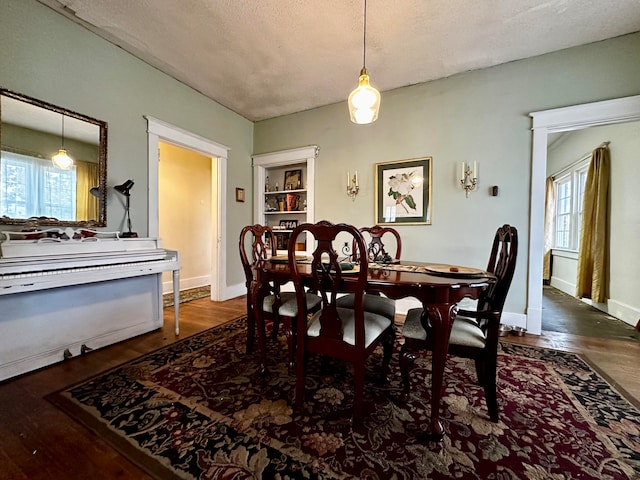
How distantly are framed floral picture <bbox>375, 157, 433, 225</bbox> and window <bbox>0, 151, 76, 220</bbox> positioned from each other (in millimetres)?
3123

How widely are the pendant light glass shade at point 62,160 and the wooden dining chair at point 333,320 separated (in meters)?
2.25

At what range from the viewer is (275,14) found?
7.02 ft

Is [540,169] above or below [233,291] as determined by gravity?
above

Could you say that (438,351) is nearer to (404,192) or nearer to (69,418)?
(69,418)

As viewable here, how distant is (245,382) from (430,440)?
3.69 ft

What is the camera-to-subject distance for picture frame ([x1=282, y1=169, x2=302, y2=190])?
13.8 ft

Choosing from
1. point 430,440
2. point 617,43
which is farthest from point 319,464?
point 617,43

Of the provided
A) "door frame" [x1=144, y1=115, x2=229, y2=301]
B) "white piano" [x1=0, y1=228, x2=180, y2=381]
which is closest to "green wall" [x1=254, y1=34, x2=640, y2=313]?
"door frame" [x1=144, y1=115, x2=229, y2=301]

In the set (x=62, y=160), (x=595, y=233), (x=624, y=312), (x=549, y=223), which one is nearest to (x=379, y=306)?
(x=62, y=160)

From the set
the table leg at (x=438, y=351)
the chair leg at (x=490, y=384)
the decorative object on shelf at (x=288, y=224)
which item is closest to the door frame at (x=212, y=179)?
the decorative object on shelf at (x=288, y=224)

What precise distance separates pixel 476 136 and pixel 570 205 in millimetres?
3500

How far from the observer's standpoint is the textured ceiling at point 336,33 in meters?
2.06

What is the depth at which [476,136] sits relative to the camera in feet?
9.56

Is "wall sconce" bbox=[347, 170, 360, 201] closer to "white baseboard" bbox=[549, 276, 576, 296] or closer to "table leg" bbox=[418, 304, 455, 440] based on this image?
"table leg" bbox=[418, 304, 455, 440]
